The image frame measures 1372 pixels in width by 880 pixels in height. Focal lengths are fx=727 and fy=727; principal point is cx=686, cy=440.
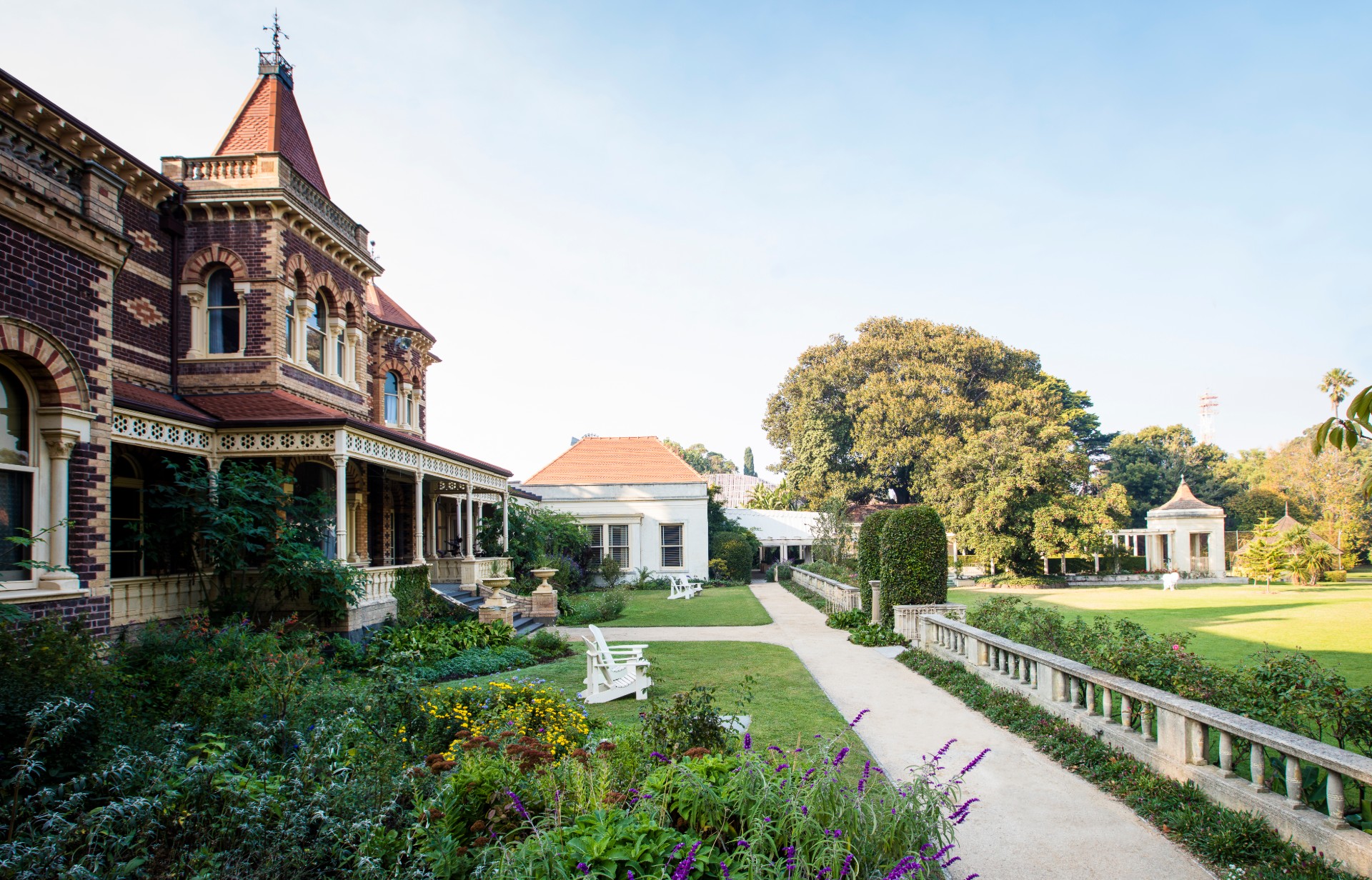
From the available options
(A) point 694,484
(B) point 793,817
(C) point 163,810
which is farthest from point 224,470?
(A) point 694,484

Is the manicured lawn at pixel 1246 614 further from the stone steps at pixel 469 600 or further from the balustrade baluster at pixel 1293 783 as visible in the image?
the stone steps at pixel 469 600

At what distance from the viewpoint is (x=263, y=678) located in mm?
6102

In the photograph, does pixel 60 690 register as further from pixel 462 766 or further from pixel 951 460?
pixel 951 460

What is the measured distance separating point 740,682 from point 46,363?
27.6 ft

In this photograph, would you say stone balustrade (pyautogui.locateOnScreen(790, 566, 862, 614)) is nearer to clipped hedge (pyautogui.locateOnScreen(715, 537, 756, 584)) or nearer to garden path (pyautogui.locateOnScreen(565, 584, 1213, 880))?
garden path (pyautogui.locateOnScreen(565, 584, 1213, 880))

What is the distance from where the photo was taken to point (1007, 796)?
571cm

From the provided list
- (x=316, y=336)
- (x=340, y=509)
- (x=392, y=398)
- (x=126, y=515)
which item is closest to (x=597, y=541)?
(x=392, y=398)

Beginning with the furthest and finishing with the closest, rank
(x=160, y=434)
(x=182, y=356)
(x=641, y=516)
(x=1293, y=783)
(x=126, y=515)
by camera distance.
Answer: (x=641, y=516), (x=182, y=356), (x=126, y=515), (x=160, y=434), (x=1293, y=783)

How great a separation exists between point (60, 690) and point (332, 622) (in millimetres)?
6839

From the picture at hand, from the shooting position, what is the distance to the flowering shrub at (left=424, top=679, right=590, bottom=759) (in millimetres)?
5621

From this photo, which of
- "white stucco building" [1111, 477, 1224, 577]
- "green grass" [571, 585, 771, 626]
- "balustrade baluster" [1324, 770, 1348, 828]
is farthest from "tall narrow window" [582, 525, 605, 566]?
"white stucco building" [1111, 477, 1224, 577]

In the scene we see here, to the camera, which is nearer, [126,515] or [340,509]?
[126,515]

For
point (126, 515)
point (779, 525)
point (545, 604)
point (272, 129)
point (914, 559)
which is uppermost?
point (272, 129)

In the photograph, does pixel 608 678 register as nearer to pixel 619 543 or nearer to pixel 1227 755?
pixel 1227 755
